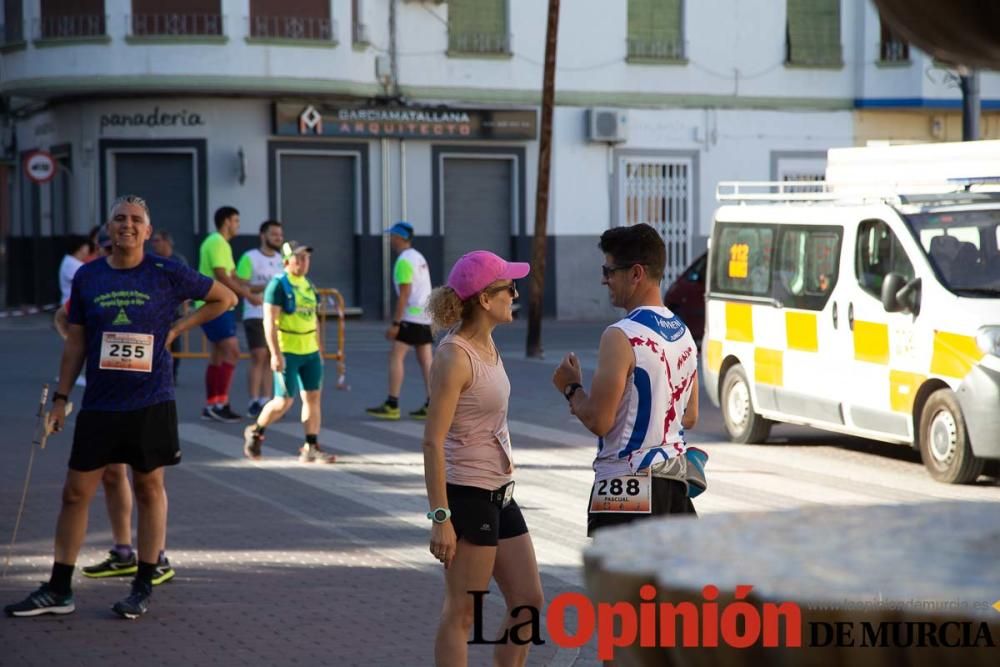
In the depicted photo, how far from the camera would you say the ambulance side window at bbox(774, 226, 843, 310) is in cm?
1345

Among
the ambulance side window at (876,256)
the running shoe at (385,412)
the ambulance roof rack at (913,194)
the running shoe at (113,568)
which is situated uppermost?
the ambulance roof rack at (913,194)

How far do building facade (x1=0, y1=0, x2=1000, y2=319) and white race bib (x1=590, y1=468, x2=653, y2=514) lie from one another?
25.9 m

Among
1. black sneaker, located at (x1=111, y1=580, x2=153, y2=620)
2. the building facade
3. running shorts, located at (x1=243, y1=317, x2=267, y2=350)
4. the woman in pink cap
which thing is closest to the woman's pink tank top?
the woman in pink cap

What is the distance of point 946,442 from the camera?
12.0 m

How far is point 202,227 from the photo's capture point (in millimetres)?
31375

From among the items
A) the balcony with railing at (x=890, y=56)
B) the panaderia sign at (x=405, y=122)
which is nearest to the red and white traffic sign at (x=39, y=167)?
the panaderia sign at (x=405, y=122)

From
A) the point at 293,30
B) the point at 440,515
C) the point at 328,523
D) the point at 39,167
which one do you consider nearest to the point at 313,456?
the point at 328,523

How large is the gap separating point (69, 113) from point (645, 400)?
2858cm

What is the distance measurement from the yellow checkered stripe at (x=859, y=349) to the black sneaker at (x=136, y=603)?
20.8 ft

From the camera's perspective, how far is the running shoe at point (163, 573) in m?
8.31

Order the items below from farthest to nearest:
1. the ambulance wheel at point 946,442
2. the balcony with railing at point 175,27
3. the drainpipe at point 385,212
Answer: the drainpipe at point 385,212 < the balcony with railing at point 175,27 < the ambulance wheel at point 946,442

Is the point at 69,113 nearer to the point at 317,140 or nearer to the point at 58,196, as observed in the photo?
the point at 58,196

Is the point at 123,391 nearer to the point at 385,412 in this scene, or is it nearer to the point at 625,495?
the point at 625,495

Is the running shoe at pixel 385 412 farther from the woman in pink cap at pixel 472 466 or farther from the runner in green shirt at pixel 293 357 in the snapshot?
the woman in pink cap at pixel 472 466
